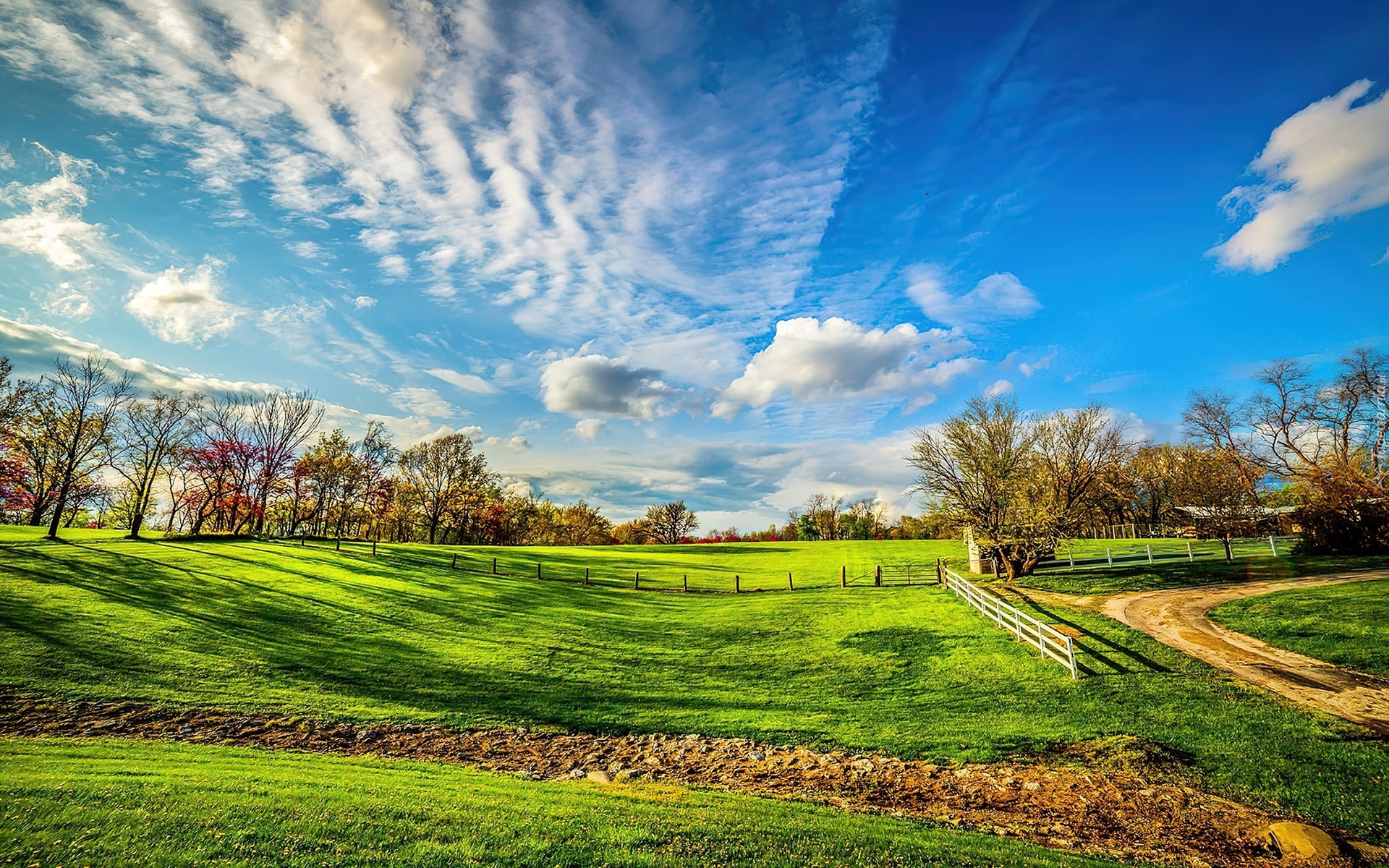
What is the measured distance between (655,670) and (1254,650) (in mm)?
21073

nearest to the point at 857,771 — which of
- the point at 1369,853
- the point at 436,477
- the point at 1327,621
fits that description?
the point at 1369,853

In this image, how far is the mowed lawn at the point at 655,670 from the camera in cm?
1361

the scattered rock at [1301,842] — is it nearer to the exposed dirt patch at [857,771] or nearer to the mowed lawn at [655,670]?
the exposed dirt patch at [857,771]

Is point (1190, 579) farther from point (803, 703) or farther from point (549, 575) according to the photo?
point (549, 575)

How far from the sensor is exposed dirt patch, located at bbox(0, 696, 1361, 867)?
989cm

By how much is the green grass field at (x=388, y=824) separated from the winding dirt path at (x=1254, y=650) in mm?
12205

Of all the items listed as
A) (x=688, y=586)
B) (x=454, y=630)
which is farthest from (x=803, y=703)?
(x=688, y=586)

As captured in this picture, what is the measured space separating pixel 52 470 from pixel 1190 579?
3042 inches

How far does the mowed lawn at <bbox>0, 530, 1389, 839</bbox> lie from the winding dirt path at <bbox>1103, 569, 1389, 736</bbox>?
98 cm

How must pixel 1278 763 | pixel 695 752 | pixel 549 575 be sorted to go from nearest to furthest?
1. pixel 1278 763
2. pixel 695 752
3. pixel 549 575

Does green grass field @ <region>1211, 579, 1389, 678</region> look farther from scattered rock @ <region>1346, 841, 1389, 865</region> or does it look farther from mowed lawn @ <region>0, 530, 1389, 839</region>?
scattered rock @ <region>1346, 841, 1389, 865</region>

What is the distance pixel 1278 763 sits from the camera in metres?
11.7

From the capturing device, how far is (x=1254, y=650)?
61.0ft

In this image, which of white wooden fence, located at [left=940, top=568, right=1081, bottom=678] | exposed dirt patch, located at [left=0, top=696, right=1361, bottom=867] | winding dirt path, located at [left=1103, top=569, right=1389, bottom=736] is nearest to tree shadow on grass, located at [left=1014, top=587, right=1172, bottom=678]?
white wooden fence, located at [left=940, top=568, right=1081, bottom=678]
